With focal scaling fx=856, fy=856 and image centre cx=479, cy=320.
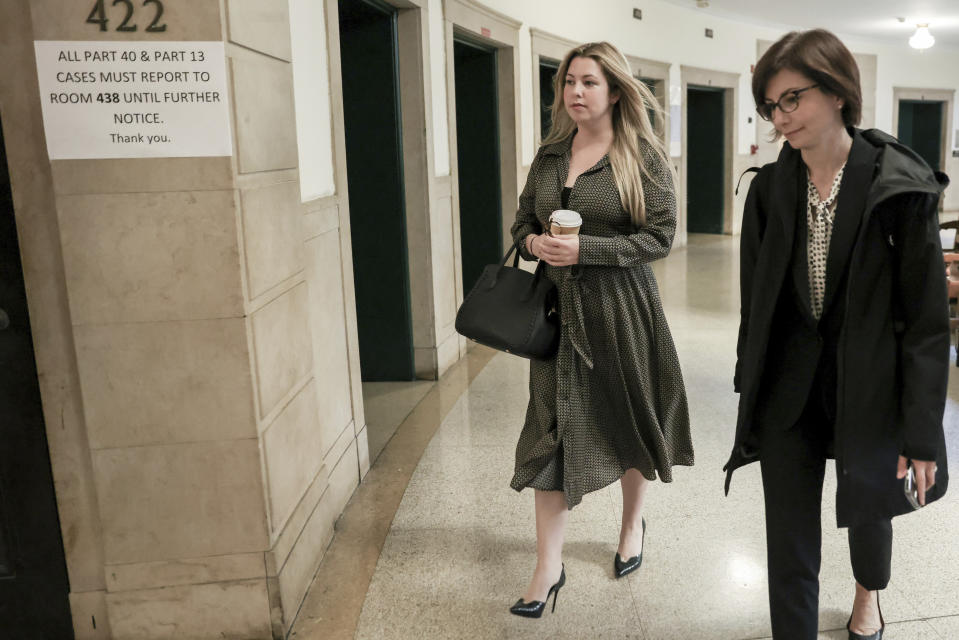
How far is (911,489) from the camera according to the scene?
184 centimetres

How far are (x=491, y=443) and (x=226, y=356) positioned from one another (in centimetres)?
198

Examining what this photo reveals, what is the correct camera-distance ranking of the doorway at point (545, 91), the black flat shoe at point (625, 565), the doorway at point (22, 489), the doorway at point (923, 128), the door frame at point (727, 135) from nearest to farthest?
the doorway at point (22, 489), the black flat shoe at point (625, 565), the doorway at point (545, 91), the door frame at point (727, 135), the doorway at point (923, 128)

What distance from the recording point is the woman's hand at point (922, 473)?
1780mm

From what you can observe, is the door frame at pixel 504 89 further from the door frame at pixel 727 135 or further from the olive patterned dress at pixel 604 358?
the door frame at pixel 727 135

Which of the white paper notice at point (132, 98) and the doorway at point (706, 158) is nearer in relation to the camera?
the white paper notice at point (132, 98)

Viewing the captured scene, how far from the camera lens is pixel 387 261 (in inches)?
200

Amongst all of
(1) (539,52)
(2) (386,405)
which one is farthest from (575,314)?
(1) (539,52)

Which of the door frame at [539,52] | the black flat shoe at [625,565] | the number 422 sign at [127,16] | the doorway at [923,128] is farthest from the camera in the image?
the doorway at [923,128]

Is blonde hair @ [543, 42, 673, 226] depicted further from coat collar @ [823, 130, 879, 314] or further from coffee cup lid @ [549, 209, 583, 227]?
coat collar @ [823, 130, 879, 314]

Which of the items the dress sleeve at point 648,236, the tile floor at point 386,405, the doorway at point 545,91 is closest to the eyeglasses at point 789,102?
the dress sleeve at point 648,236

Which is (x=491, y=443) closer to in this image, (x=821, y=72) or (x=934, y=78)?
(x=821, y=72)

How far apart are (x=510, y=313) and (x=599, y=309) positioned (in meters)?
0.27

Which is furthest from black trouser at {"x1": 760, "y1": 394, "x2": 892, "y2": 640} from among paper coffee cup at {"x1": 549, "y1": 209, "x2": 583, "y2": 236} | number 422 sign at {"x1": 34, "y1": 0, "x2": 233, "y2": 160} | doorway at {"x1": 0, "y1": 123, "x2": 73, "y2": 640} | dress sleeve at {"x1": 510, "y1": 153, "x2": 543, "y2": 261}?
doorway at {"x1": 0, "y1": 123, "x2": 73, "y2": 640}

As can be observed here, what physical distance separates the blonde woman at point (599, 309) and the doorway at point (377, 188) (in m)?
2.53
